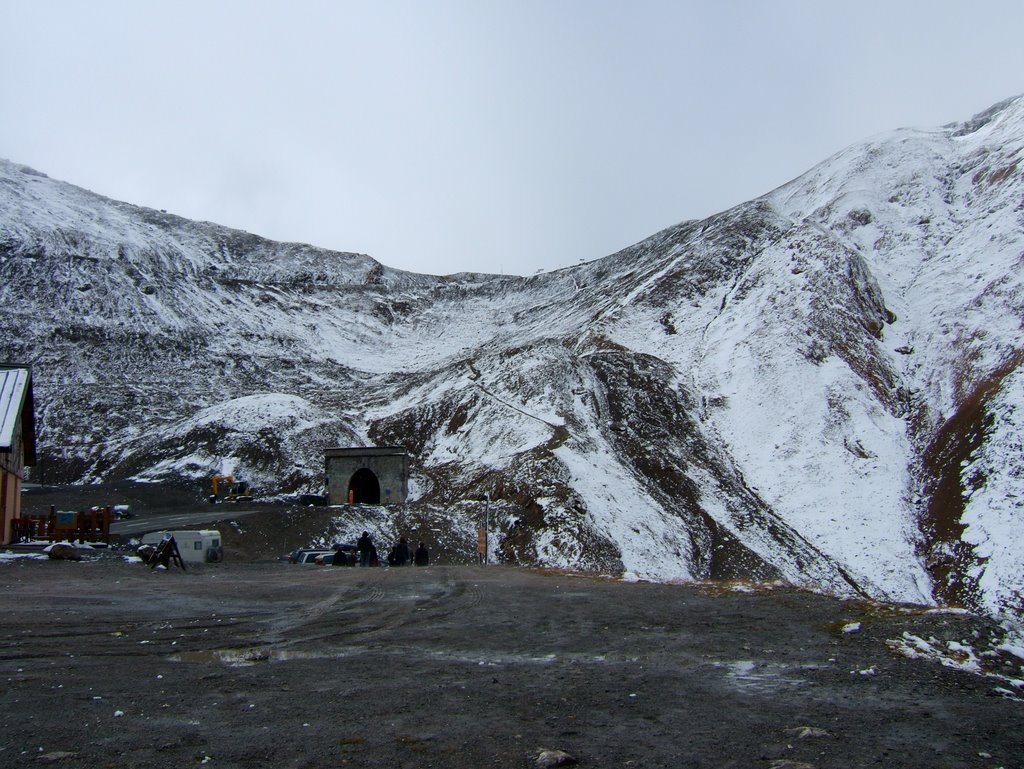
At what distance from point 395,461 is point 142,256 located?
6914 centimetres

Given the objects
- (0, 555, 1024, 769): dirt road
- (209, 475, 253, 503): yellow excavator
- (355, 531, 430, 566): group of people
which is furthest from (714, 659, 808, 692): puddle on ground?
(209, 475, 253, 503): yellow excavator

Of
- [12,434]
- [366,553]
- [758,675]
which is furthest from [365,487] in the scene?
[758,675]

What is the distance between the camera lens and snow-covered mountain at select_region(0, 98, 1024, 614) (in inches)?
1780

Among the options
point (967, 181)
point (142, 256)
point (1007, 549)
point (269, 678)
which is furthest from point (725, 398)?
point (142, 256)

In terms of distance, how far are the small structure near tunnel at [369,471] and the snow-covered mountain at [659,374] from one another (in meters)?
2.14

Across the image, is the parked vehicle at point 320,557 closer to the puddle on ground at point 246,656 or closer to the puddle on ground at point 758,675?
the puddle on ground at point 246,656

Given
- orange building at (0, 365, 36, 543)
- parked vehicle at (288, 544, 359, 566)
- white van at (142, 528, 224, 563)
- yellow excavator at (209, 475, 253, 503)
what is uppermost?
orange building at (0, 365, 36, 543)

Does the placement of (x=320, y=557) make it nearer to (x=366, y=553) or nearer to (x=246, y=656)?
(x=366, y=553)

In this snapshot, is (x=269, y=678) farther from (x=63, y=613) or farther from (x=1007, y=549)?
(x=1007, y=549)

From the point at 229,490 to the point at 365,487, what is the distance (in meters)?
8.89

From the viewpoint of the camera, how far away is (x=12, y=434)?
32.9 m

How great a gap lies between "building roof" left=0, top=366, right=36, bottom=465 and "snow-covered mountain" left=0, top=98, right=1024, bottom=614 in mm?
19152

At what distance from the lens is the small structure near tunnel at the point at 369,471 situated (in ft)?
170

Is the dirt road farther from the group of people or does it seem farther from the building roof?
the building roof
